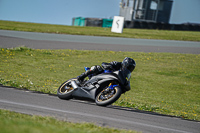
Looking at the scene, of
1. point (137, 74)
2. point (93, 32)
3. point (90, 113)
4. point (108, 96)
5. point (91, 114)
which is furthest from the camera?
point (93, 32)

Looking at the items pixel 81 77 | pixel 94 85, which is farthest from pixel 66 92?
pixel 94 85

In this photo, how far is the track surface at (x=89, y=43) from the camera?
2143 cm

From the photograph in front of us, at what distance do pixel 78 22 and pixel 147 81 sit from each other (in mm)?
33337

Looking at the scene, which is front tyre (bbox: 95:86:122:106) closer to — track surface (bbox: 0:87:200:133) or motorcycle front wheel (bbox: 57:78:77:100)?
track surface (bbox: 0:87:200:133)

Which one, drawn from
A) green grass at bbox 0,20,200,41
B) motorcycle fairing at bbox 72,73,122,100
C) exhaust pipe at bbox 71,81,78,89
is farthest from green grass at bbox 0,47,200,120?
green grass at bbox 0,20,200,41

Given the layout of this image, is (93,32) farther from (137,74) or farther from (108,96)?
(108,96)

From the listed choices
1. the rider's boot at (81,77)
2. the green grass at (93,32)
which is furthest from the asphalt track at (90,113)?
the green grass at (93,32)

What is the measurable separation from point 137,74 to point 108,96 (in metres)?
9.43

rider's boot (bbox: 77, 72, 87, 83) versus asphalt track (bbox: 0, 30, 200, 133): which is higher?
rider's boot (bbox: 77, 72, 87, 83)

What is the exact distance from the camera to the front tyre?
711 centimetres

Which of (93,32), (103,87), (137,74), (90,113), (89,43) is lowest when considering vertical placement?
(137,74)

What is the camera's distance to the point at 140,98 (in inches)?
456

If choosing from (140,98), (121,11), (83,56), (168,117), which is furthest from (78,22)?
(168,117)

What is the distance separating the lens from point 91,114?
701 centimetres
